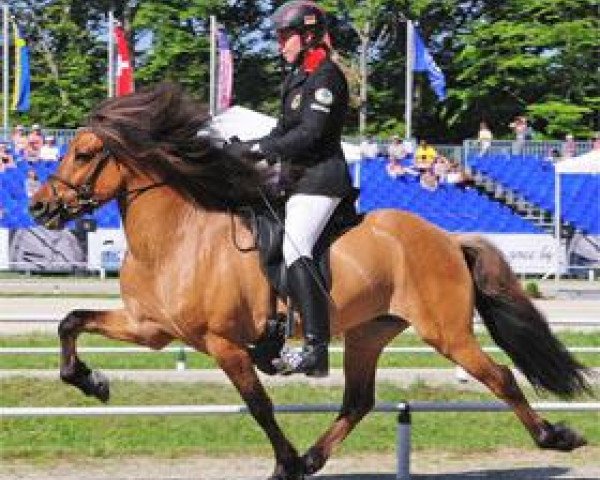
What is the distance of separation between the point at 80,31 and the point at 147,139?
152 feet

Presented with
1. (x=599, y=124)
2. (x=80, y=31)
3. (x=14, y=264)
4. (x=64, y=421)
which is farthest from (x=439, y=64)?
(x=64, y=421)

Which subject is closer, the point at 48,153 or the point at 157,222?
the point at 157,222

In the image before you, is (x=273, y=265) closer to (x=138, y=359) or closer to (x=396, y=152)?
(x=138, y=359)

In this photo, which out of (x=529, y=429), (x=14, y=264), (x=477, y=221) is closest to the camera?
(x=529, y=429)

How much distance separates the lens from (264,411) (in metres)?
8.17

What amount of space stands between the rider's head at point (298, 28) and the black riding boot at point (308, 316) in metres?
1.29

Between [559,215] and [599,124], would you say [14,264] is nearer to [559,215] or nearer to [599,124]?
[559,215]

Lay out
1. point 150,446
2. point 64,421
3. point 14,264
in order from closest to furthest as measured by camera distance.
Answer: point 150,446 < point 64,421 < point 14,264

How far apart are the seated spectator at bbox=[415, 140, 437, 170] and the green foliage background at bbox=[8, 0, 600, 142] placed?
15.1 m

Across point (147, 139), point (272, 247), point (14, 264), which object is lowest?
point (14, 264)

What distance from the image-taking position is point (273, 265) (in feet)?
27.0

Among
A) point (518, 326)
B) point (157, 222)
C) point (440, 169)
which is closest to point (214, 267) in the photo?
point (157, 222)

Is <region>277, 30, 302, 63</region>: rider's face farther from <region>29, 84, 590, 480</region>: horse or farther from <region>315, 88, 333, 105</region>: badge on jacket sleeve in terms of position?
<region>29, 84, 590, 480</region>: horse

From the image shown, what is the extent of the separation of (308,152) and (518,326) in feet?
6.45
